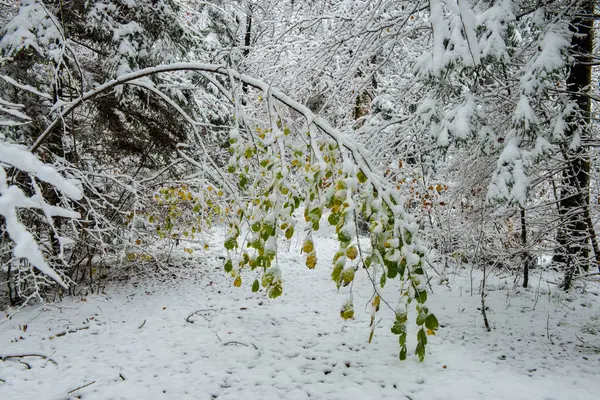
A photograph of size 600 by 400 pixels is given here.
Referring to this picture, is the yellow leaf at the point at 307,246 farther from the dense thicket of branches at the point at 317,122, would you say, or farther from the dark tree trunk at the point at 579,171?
the dark tree trunk at the point at 579,171

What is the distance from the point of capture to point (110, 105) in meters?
5.02

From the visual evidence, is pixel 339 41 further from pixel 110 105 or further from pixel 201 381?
pixel 201 381

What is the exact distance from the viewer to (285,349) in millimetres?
4250

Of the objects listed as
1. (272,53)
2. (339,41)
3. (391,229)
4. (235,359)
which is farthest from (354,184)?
(272,53)

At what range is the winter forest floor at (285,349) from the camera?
131 inches

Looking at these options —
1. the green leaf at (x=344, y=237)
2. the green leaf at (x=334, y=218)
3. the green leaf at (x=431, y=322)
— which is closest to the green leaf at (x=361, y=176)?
the green leaf at (x=334, y=218)

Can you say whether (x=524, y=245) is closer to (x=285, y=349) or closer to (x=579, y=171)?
(x=579, y=171)

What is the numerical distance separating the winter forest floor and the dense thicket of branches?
2.44 ft

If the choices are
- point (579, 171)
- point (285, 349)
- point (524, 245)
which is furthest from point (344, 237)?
point (524, 245)

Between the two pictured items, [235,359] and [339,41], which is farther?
[339,41]

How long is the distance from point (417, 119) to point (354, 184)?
332cm

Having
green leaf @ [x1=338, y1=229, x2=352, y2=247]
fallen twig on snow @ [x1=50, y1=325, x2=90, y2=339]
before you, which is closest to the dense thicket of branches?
green leaf @ [x1=338, y1=229, x2=352, y2=247]

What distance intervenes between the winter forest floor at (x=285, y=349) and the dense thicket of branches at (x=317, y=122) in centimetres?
75

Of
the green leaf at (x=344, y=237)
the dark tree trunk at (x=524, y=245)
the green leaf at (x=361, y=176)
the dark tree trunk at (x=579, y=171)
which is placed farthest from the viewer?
the dark tree trunk at (x=524, y=245)
